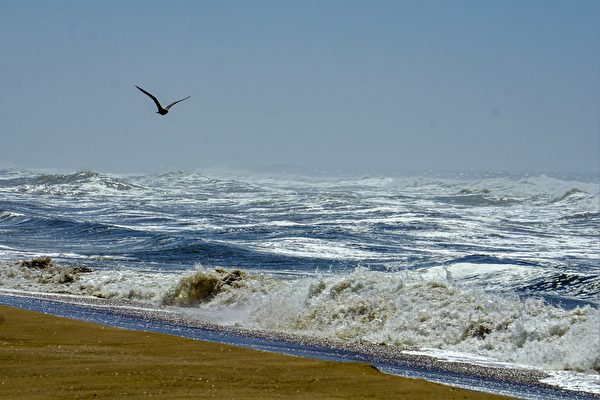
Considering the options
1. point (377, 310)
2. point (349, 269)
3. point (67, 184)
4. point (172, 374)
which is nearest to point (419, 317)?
point (377, 310)

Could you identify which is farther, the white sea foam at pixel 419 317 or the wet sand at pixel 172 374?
the white sea foam at pixel 419 317

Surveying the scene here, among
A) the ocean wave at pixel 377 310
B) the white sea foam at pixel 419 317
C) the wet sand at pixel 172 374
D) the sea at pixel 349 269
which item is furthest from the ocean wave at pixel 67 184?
the wet sand at pixel 172 374

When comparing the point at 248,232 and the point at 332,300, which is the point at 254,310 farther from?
the point at 248,232

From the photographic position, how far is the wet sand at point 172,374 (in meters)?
6.04

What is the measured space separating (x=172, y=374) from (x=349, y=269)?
1343 centimetres

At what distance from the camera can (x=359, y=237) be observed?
27.0m

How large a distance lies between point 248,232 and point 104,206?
14899 mm

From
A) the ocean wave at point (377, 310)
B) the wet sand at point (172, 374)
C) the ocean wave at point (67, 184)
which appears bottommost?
the ocean wave at point (377, 310)

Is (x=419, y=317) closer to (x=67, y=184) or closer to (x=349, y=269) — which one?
(x=349, y=269)

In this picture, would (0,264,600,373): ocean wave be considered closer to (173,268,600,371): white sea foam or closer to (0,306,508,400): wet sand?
(173,268,600,371): white sea foam

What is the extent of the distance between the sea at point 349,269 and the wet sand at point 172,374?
8.36ft

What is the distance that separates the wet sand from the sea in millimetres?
2547

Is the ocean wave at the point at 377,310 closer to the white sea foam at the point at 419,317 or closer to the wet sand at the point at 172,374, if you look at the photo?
the white sea foam at the point at 419,317

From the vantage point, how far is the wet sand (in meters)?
6.04
